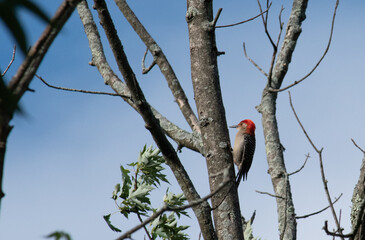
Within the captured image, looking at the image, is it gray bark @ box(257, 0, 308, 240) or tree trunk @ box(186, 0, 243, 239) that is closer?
tree trunk @ box(186, 0, 243, 239)

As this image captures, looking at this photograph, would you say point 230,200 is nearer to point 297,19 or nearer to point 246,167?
point 297,19

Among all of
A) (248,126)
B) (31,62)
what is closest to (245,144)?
(248,126)

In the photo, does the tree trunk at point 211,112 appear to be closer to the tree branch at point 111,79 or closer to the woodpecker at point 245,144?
the tree branch at point 111,79

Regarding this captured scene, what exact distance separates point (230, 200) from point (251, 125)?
529 cm

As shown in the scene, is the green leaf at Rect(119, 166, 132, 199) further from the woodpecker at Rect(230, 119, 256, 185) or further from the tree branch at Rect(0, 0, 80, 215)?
the woodpecker at Rect(230, 119, 256, 185)

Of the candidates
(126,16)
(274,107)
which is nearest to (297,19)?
(274,107)

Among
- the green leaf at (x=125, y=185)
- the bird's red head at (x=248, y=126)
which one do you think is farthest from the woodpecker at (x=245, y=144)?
the green leaf at (x=125, y=185)

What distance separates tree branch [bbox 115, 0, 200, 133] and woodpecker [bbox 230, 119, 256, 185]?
126 inches

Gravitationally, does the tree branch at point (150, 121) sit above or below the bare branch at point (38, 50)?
above

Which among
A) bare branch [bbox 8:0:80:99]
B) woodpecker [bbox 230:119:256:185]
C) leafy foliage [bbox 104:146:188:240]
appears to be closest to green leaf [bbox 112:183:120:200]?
leafy foliage [bbox 104:146:188:240]

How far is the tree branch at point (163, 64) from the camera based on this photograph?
4613mm

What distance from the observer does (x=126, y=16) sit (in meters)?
5.36

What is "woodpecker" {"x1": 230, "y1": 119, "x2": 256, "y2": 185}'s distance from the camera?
7.88 metres

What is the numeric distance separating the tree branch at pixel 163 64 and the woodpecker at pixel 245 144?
321cm
